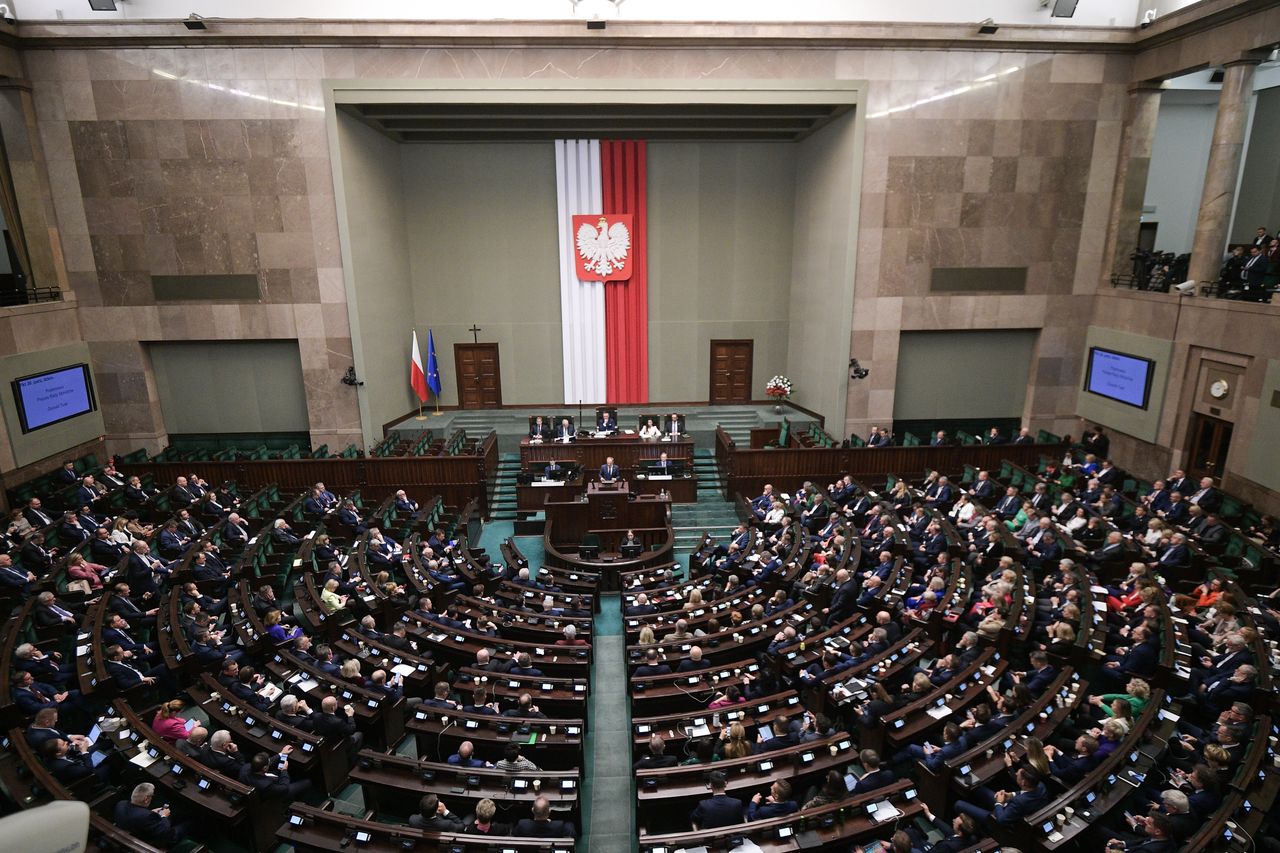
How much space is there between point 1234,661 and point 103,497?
17.3 meters

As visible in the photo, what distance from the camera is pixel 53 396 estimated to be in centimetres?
1457

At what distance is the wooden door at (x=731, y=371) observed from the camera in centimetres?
2042

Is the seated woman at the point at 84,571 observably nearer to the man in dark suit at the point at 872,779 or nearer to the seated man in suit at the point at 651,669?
the seated man in suit at the point at 651,669

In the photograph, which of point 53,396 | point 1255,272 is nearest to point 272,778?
point 53,396

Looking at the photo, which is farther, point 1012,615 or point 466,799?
point 1012,615

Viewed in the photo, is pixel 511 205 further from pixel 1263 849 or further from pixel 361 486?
pixel 1263 849

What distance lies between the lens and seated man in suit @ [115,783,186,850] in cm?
541

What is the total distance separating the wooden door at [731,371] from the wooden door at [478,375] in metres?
6.40

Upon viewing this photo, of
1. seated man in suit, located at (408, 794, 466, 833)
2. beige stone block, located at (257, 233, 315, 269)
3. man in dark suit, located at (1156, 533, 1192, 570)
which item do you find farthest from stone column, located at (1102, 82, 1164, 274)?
beige stone block, located at (257, 233, 315, 269)

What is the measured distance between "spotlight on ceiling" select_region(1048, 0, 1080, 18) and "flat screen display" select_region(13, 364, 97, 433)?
22.6 m

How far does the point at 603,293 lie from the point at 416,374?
5.70 m

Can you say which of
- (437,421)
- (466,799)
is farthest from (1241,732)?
(437,421)

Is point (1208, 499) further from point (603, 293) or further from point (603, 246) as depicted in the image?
point (603, 246)

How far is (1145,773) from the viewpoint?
229 inches
